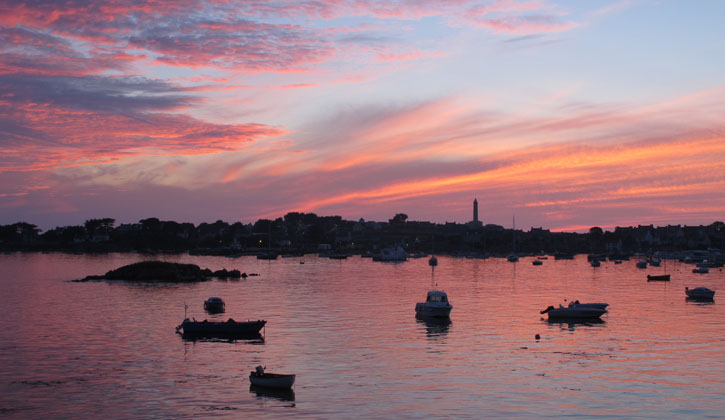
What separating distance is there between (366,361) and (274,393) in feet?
38.5

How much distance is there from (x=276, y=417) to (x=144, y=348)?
24369 millimetres

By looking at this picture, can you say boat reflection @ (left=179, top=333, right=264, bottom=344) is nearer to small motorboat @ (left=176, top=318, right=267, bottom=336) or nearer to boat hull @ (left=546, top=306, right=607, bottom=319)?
small motorboat @ (left=176, top=318, right=267, bottom=336)

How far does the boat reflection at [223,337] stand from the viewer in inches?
2372

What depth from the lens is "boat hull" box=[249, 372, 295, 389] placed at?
40344 mm

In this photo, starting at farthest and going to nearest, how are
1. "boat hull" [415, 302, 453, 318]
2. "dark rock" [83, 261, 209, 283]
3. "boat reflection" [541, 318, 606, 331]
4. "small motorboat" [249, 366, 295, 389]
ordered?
1. "dark rock" [83, 261, 209, 283]
2. "boat hull" [415, 302, 453, 318]
3. "boat reflection" [541, 318, 606, 331]
4. "small motorboat" [249, 366, 295, 389]

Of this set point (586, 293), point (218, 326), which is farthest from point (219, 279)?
point (218, 326)

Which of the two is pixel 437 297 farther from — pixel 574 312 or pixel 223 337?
pixel 223 337

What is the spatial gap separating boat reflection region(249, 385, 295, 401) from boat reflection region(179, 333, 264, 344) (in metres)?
18.8

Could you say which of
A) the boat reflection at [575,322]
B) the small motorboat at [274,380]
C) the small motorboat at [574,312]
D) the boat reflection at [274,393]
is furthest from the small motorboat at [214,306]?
the small motorboat at [274,380]

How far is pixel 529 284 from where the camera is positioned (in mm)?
135625

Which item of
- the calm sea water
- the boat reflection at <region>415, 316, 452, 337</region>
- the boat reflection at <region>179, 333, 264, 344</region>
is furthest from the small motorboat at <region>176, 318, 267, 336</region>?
the boat reflection at <region>415, 316, 452, 337</region>

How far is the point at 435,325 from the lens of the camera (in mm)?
70875

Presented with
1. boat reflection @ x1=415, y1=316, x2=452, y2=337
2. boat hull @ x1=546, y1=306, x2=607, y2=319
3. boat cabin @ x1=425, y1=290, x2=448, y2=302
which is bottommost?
boat reflection @ x1=415, y1=316, x2=452, y2=337

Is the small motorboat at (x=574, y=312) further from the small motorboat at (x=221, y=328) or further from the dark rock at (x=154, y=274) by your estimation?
the dark rock at (x=154, y=274)
